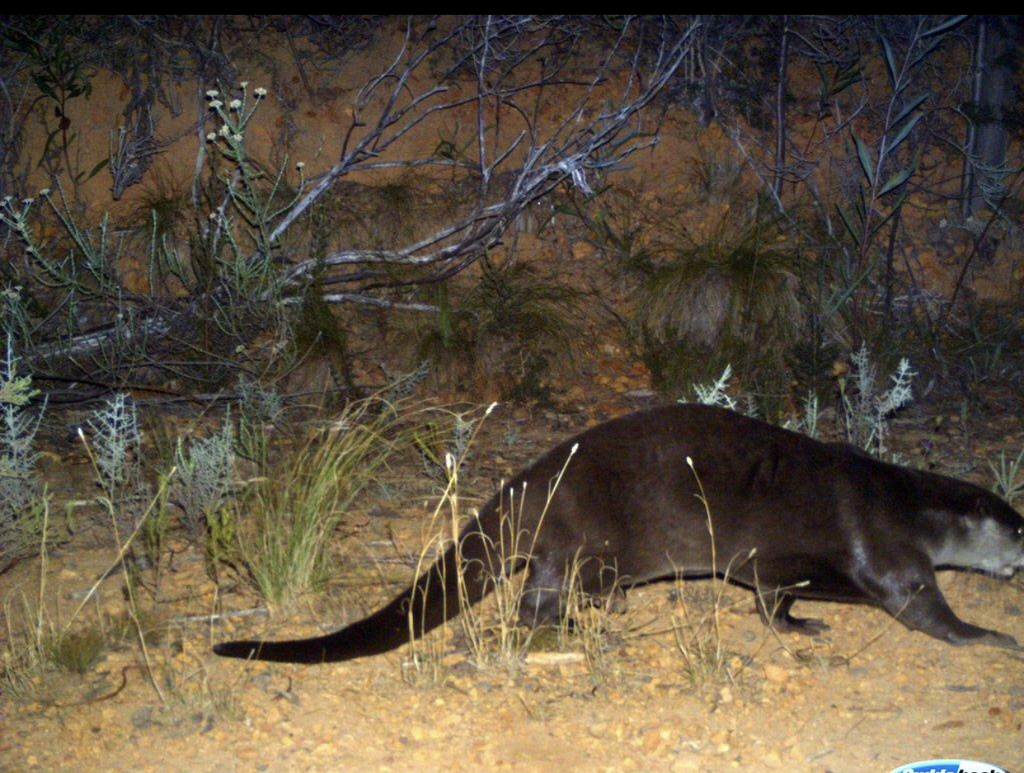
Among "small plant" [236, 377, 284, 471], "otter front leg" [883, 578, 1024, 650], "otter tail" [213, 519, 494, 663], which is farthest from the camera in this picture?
"small plant" [236, 377, 284, 471]

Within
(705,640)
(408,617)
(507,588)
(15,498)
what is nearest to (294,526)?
(408,617)

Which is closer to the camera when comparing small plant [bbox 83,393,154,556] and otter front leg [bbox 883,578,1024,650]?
otter front leg [bbox 883,578,1024,650]

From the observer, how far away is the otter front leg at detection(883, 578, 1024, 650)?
3.79 m

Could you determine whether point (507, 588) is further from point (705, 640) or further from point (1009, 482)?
point (1009, 482)

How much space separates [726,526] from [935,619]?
30.6 inches

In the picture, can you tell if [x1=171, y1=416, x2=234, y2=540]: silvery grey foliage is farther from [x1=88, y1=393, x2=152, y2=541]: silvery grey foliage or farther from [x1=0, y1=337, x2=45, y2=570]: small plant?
[x1=0, y1=337, x2=45, y2=570]: small plant

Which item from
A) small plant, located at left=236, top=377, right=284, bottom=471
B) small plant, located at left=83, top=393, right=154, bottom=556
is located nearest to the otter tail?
small plant, located at left=83, top=393, right=154, bottom=556

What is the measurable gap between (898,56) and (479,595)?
7691 millimetres

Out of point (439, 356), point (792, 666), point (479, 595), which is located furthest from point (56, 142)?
point (792, 666)

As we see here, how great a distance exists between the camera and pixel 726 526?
3.82 meters

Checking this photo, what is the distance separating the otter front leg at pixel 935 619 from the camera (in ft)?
12.4

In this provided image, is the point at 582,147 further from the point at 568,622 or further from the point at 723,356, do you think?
the point at 568,622

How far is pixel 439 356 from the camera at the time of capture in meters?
7.40

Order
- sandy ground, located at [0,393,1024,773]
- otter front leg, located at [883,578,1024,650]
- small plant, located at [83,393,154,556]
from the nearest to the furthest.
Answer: sandy ground, located at [0,393,1024,773], otter front leg, located at [883,578,1024,650], small plant, located at [83,393,154,556]
